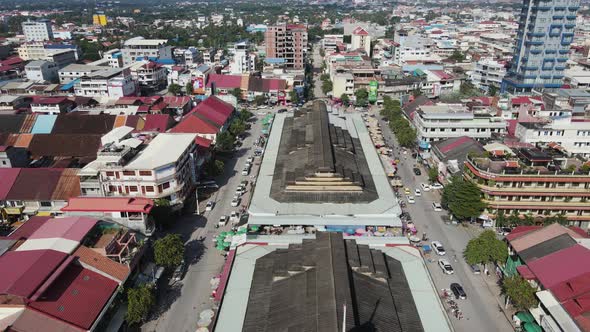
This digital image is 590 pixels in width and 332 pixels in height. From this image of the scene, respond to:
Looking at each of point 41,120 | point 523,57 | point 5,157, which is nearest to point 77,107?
point 41,120

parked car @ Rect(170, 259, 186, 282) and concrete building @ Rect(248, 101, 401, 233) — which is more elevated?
concrete building @ Rect(248, 101, 401, 233)

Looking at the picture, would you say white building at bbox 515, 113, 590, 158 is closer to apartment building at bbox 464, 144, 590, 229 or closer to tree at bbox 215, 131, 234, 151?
apartment building at bbox 464, 144, 590, 229

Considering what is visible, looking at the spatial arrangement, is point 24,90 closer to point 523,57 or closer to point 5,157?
point 5,157

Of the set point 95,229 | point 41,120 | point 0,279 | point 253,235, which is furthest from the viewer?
point 41,120

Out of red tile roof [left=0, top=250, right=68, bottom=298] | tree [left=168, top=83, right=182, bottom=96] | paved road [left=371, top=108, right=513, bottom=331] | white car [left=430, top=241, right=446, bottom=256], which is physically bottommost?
paved road [left=371, top=108, right=513, bottom=331]

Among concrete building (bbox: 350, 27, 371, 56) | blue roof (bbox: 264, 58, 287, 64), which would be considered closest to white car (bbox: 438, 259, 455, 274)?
blue roof (bbox: 264, 58, 287, 64)

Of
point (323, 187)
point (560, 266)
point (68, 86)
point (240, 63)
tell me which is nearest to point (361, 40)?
point (240, 63)

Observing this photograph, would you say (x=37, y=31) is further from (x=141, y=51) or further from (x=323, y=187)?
(x=323, y=187)
